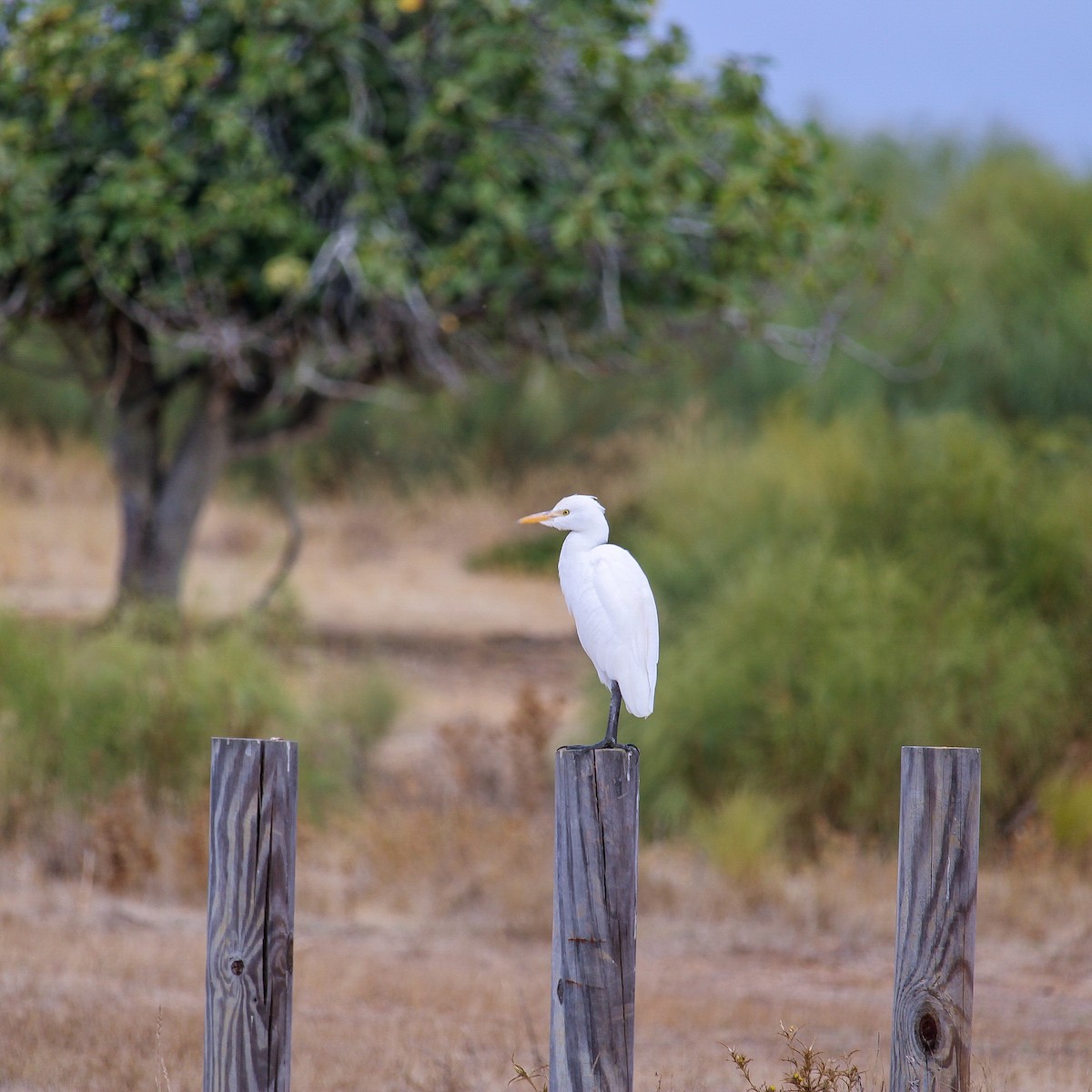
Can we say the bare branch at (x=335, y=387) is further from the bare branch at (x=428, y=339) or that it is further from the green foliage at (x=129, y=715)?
the green foliage at (x=129, y=715)

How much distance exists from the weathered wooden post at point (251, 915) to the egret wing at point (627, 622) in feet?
2.39

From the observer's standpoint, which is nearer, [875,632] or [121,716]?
[121,716]

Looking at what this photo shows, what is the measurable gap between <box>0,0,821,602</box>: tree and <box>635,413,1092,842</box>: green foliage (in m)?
1.75

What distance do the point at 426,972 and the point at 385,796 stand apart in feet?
7.21

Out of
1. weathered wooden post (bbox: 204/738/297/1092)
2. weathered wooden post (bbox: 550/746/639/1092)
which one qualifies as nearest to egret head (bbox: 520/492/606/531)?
weathered wooden post (bbox: 550/746/639/1092)

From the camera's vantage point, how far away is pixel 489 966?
17.9ft

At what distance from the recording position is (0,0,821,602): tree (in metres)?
8.27

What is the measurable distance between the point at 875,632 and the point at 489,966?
2.64 meters

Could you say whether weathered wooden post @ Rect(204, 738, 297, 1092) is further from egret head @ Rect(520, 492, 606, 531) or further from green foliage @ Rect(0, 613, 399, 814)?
green foliage @ Rect(0, 613, 399, 814)

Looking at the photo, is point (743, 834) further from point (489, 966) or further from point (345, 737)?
point (345, 737)

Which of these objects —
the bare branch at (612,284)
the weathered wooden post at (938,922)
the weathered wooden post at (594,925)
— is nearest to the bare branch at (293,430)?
the bare branch at (612,284)

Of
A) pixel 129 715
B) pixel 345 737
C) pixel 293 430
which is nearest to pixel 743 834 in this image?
pixel 345 737

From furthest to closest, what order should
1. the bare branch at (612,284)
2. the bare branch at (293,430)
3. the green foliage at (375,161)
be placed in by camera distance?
the bare branch at (293,430) → the bare branch at (612,284) → the green foliage at (375,161)

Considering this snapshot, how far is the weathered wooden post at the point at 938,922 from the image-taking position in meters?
2.59
